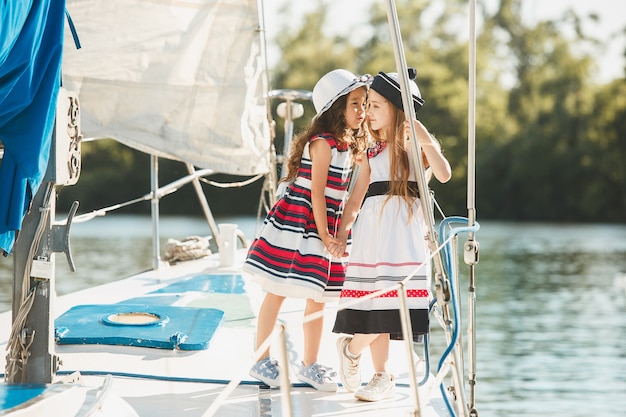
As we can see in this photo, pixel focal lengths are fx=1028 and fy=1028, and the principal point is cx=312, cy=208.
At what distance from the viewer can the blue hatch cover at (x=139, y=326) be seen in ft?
14.7

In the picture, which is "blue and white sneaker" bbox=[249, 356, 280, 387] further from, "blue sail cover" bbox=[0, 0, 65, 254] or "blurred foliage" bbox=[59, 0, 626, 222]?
"blurred foliage" bbox=[59, 0, 626, 222]

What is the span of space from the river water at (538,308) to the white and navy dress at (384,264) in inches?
197

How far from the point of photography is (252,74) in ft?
21.4

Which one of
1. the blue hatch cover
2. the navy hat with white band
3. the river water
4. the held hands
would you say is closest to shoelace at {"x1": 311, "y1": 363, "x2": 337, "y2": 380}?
the held hands

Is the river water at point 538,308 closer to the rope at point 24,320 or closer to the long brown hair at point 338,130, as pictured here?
the long brown hair at point 338,130

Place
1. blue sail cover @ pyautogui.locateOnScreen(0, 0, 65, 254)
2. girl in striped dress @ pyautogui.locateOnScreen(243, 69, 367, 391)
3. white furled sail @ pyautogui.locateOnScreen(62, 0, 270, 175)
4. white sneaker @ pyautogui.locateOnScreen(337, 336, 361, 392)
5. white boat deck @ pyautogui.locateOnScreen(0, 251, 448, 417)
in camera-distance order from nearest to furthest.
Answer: blue sail cover @ pyautogui.locateOnScreen(0, 0, 65, 254)
white boat deck @ pyautogui.locateOnScreen(0, 251, 448, 417)
white sneaker @ pyautogui.locateOnScreen(337, 336, 361, 392)
girl in striped dress @ pyautogui.locateOnScreen(243, 69, 367, 391)
white furled sail @ pyautogui.locateOnScreen(62, 0, 270, 175)

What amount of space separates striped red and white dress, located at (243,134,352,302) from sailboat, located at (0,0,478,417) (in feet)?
0.54

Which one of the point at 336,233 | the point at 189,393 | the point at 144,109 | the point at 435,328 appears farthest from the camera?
the point at 435,328

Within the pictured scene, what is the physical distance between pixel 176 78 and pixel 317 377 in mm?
2903

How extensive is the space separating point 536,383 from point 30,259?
747 centimetres

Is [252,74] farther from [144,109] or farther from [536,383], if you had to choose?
[536,383]

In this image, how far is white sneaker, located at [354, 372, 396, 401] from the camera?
3840 millimetres

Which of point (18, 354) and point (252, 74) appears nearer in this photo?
point (18, 354)

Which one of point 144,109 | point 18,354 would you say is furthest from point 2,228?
point 144,109
